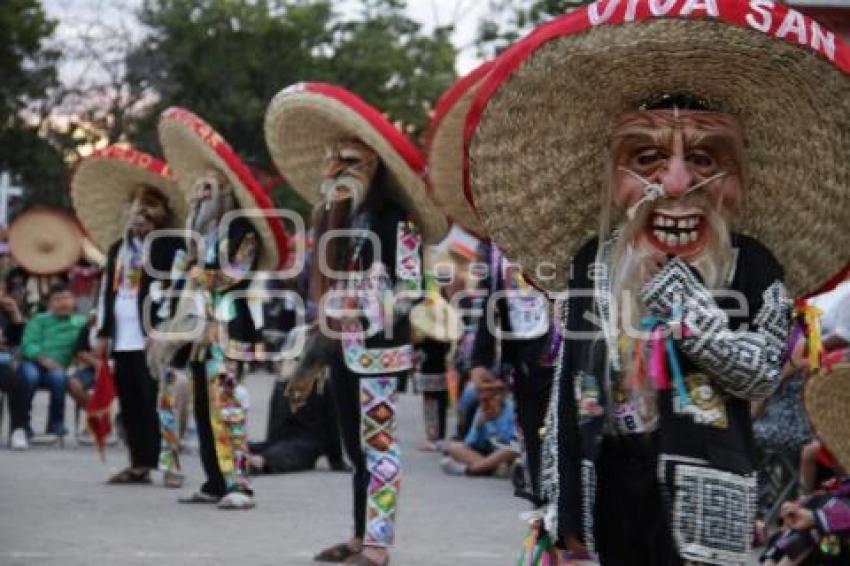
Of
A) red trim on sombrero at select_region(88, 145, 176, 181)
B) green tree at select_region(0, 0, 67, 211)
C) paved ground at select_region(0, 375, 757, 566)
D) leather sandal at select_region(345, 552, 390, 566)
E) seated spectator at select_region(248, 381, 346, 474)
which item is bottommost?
paved ground at select_region(0, 375, 757, 566)

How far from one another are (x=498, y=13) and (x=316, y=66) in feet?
69.6

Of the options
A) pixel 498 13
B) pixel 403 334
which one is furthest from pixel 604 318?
pixel 498 13

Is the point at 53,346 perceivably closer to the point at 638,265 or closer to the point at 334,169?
the point at 334,169

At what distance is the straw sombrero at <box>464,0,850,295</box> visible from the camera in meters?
4.56

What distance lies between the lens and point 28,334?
15.7m

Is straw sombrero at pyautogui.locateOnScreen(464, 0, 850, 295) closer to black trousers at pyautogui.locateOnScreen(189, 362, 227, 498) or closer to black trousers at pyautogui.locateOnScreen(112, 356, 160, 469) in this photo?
black trousers at pyautogui.locateOnScreen(189, 362, 227, 498)

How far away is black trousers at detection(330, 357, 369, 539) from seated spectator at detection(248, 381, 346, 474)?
4.98 meters

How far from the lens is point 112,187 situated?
12.4m

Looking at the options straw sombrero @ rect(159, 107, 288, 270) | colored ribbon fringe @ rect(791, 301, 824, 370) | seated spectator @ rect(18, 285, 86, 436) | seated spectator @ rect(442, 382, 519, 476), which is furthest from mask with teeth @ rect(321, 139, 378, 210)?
seated spectator @ rect(18, 285, 86, 436)

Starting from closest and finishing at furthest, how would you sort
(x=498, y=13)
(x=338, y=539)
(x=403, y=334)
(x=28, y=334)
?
(x=403, y=334), (x=338, y=539), (x=28, y=334), (x=498, y=13)

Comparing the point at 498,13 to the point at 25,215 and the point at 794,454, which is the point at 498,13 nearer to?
the point at 25,215

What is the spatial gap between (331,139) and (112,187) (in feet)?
12.5

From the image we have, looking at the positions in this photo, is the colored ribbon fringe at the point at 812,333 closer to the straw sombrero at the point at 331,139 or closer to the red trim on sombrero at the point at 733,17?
the straw sombrero at the point at 331,139

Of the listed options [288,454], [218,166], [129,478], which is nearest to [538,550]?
[218,166]
